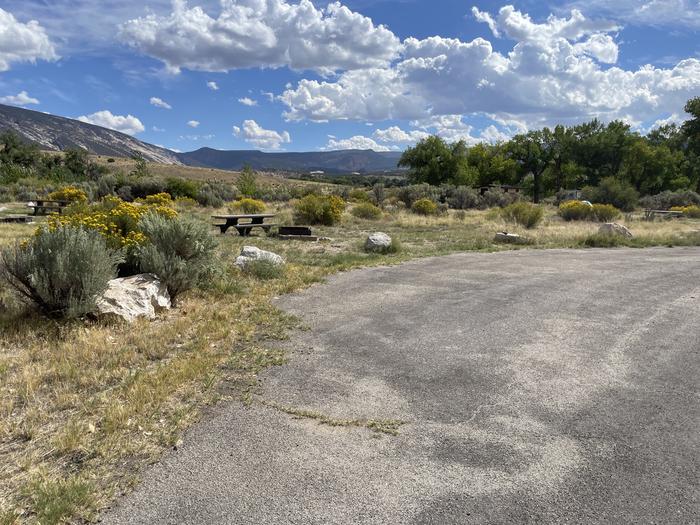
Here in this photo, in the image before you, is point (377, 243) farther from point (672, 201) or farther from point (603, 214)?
point (672, 201)

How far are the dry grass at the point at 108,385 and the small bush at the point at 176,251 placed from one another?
30 cm

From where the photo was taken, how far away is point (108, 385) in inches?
163

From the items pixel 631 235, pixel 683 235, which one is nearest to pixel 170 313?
pixel 631 235

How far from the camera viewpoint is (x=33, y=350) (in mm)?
4742

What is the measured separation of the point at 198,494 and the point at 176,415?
3.18 feet

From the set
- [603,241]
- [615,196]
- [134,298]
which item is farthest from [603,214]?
[134,298]

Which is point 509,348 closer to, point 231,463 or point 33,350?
point 231,463

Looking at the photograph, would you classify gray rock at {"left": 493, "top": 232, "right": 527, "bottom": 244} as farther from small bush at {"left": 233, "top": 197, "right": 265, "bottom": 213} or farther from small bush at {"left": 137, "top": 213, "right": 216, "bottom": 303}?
small bush at {"left": 233, "top": 197, "right": 265, "bottom": 213}

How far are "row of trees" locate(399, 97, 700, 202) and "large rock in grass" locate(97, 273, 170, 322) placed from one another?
49038mm

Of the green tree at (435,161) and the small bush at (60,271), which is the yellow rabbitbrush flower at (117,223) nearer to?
the small bush at (60,271)

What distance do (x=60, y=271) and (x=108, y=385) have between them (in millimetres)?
1824

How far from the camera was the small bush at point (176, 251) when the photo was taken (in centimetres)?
662

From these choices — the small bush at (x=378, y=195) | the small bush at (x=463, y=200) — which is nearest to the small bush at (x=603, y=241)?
the small bush at (x=378, y=195)

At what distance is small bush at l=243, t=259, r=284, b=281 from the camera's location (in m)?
8.50
